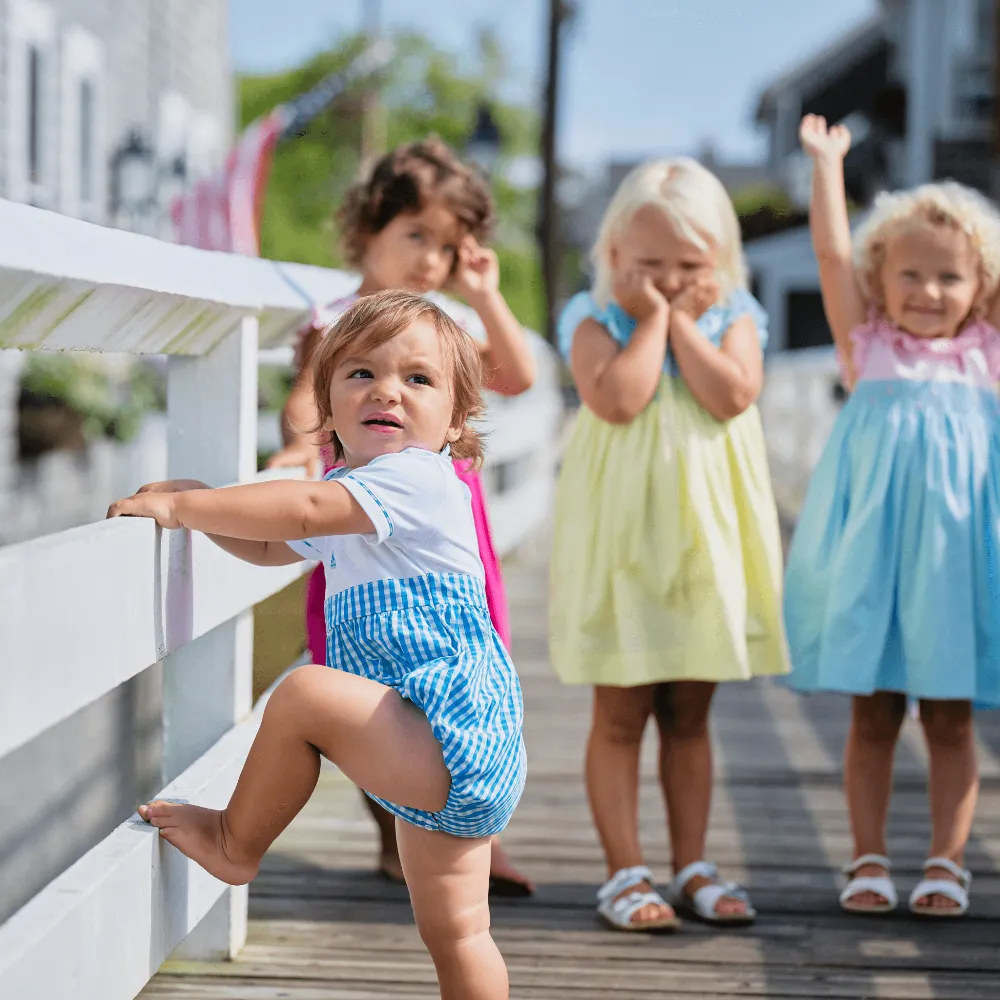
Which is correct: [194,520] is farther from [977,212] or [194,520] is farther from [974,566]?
[977,212]

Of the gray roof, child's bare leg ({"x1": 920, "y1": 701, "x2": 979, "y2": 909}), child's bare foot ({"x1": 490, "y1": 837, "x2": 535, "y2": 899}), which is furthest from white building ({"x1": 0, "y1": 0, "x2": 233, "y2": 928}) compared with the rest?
the gray roof

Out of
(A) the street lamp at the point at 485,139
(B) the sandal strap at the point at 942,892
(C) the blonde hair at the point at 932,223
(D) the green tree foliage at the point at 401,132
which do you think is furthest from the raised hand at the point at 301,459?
(D) the green tree foliage at the point at 401,132

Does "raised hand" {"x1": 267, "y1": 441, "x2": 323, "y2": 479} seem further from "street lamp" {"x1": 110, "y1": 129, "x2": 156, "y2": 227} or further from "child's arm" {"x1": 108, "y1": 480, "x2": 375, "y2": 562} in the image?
"street lamp" {"x1": 110, "y1": 129, "x2": 156, "y2": 227}

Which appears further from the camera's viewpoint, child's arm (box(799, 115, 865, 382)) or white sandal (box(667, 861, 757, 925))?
child's arm (box(799, 115, 865, 382))

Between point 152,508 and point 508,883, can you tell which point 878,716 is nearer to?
point 508,883

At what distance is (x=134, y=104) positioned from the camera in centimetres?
1309

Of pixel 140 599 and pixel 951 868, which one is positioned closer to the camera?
pixel 140 599

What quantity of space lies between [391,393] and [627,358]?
0.88 meters

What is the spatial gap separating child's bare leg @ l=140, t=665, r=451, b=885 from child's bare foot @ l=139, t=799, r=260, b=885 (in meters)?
0.05

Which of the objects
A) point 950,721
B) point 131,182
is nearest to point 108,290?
point 950,721

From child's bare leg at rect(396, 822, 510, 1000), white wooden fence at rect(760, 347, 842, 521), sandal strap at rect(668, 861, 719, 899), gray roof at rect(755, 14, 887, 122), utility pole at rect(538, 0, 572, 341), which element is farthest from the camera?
gray roof at rect(755, 14, 887, 122)

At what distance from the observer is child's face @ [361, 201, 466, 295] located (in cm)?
287

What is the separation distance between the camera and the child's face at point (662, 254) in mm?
2781

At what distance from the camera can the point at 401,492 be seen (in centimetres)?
190
